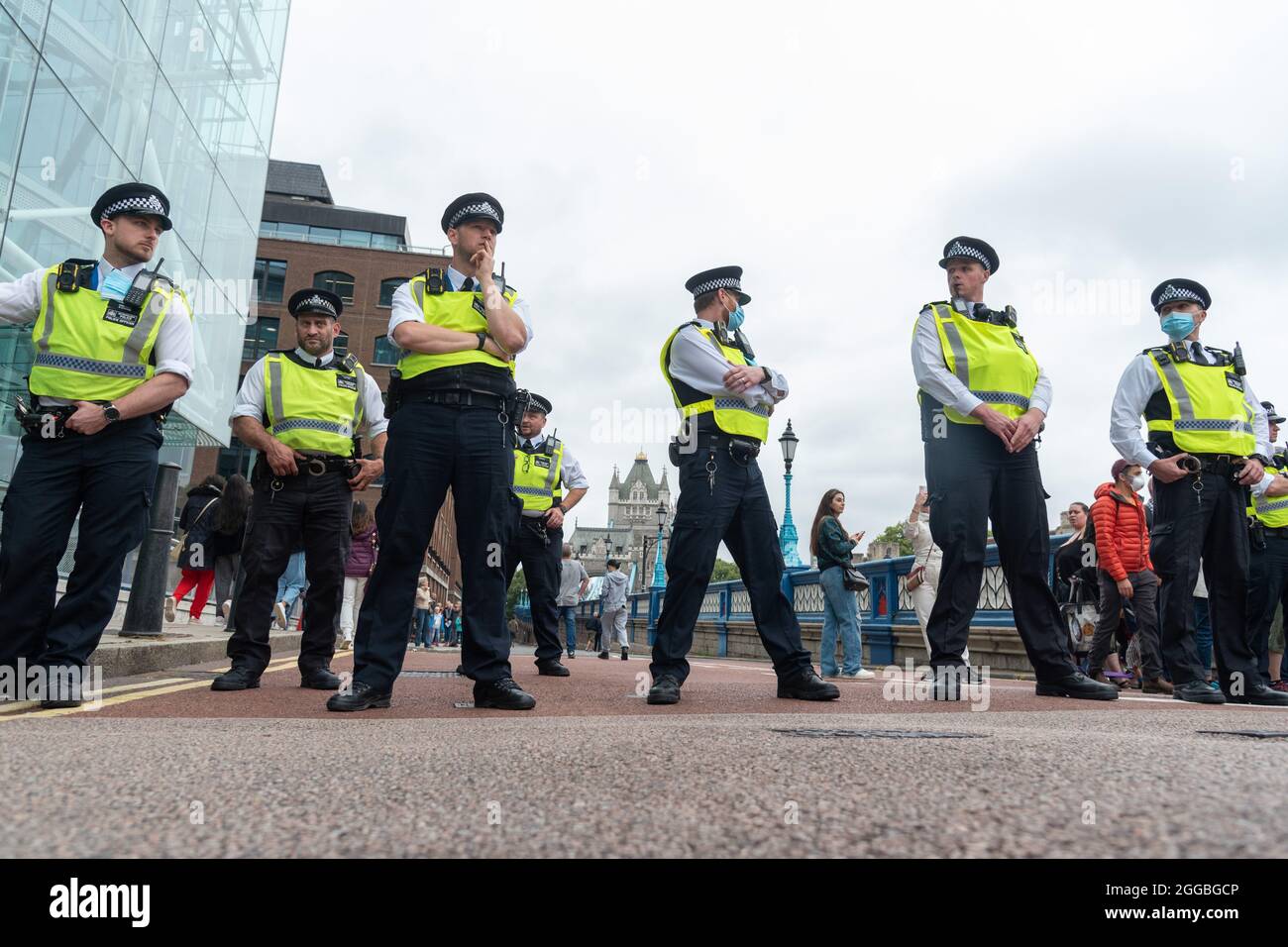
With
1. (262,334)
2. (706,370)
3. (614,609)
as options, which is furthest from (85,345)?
(262,334)

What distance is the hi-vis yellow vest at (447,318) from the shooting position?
3.66 meters

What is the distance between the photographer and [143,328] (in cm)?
374

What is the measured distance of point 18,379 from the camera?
32.9 ft

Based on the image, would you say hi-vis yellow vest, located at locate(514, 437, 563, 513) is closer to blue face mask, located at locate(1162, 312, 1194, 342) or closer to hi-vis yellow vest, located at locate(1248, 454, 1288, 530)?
blue face mask, located at locate(1162, 312, 1194, 342)

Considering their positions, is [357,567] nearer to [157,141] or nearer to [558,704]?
[558,704]

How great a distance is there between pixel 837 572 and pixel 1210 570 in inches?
157

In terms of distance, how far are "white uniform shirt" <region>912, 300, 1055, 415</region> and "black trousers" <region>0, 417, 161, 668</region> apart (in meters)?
3.68

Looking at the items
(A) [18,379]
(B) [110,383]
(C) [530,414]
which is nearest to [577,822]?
(B) [110,383]

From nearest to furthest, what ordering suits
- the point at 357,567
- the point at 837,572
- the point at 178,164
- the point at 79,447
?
the point at 79,447, the point at 837,572, the point at 357,567, the point at 178,164

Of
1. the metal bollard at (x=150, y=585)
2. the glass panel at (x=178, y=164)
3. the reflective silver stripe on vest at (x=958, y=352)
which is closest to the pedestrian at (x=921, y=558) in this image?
the reflective silver stripe on vest at (x=958, y=352)

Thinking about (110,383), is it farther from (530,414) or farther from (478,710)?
(530,414)

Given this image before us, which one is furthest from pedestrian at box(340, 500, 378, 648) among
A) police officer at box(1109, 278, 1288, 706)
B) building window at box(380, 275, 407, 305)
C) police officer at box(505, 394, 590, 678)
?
building window at box(380, 275, 407, 305)

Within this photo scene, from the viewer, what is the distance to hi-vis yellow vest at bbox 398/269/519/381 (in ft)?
12.0
